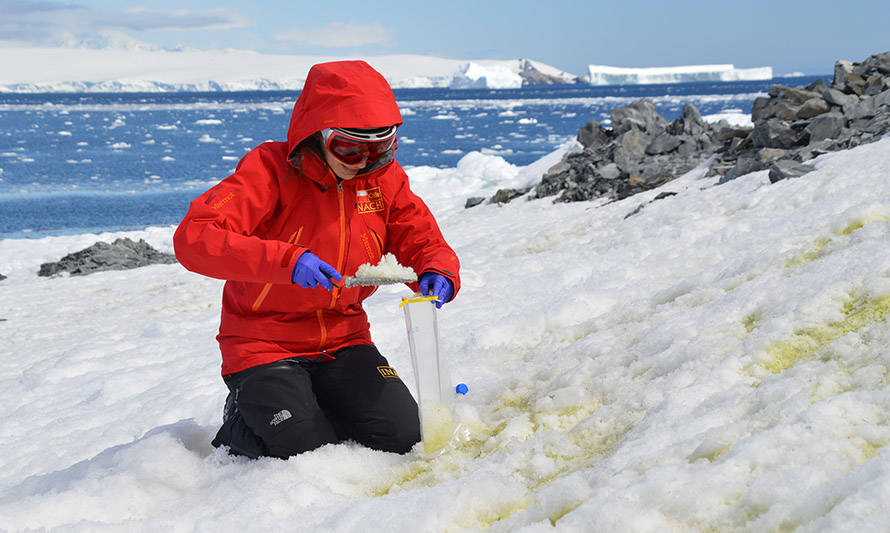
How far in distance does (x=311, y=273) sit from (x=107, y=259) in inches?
406

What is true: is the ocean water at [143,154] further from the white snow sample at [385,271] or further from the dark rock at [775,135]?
the white snow sample at [385,271]

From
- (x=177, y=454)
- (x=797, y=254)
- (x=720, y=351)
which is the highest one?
(x=797, y=254)

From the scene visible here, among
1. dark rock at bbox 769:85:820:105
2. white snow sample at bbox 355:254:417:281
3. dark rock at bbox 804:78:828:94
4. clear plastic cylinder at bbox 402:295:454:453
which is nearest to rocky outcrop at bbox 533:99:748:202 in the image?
dark rock at bbox 769:85:820:105

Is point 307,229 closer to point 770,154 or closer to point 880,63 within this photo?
point 770,154

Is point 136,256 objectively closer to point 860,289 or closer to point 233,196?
point 233,196

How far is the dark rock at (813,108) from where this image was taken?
28.1ft

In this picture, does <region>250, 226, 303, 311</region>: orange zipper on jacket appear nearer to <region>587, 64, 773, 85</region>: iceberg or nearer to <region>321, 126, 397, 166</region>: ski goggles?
<region>321, 126, 397, 166</region>: ski goggles

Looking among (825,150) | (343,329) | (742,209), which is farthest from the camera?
(825,150)

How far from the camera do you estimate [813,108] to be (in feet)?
28.1

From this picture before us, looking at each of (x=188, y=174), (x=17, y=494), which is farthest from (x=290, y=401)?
(x=188, y=174)

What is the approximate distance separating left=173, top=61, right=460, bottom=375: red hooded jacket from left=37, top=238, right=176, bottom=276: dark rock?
372 inches

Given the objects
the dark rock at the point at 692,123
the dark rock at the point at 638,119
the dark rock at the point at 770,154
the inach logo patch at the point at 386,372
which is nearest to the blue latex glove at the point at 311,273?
the inach logo patch at the point at 386,372

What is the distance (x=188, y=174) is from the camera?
1076 inches

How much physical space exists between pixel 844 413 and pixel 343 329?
1.79 m
